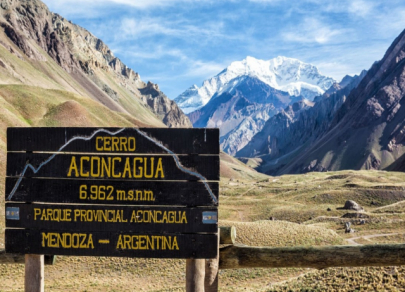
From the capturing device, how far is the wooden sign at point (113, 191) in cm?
827

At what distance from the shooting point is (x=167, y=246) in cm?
827

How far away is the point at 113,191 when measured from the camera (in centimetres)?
841

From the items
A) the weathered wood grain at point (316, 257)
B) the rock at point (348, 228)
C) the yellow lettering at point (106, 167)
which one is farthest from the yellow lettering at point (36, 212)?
the rock at point (348, 228)

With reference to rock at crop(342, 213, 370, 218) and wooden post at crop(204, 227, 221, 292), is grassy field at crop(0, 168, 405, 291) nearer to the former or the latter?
rock at crop(342, 213, 370, 218)

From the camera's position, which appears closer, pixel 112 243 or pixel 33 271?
pixel 112 243

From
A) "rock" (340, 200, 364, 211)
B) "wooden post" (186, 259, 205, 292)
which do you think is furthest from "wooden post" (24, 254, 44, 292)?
"rock" (340, 200, 364, 211)

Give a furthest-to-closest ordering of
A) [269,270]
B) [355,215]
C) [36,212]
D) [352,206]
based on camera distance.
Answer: [352,206] < [355,215] < [269,270] < [36,212]

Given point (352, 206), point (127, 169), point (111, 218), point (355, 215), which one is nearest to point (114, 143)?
point (127, 169)

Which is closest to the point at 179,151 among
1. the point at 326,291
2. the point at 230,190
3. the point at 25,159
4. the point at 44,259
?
the point at 25,159

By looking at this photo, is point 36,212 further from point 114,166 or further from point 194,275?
point 194,275

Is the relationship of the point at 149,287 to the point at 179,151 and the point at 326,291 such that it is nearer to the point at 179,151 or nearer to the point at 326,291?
the point at 326,291

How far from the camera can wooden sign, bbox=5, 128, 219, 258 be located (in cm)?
827

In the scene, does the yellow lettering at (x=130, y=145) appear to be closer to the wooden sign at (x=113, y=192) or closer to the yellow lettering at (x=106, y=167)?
the yellow lettering at (x=106, y=167)

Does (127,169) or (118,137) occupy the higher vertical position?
(118,137)
